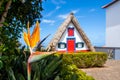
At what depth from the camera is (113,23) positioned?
39062mm

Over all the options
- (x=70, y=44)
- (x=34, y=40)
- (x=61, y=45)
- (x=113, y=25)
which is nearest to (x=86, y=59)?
(x=61, y=45)

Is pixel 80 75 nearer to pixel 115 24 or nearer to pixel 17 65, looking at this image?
pixel 17 65

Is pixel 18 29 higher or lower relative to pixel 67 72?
higher

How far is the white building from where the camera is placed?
3812 centimetres

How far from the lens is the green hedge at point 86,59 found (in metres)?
22.1

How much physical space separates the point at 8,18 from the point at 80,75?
2.78 meters

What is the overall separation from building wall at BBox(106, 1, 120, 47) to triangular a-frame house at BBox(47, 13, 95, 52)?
1108cm

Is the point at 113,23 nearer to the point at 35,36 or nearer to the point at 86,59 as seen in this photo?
the point at 86,59

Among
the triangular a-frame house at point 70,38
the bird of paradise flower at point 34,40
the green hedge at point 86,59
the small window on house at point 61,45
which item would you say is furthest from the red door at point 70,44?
the bird of paradise flower at point 34,40

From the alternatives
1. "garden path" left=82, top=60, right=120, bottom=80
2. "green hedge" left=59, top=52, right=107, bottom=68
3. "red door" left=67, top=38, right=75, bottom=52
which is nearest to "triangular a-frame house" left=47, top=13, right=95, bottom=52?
"red door" left=67, top=38, right=75, bottom=52

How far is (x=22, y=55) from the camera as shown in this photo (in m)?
7.00

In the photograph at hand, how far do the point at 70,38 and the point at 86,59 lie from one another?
5.27 m

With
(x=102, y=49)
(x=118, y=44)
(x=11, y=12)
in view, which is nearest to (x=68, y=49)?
(x=102, y=49)

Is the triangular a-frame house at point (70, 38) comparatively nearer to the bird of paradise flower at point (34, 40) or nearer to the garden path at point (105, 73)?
the garden path at point (105, 73)
